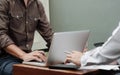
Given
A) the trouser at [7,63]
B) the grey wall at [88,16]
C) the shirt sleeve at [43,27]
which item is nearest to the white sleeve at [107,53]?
the trouser at [7,63]

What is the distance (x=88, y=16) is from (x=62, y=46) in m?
1.57

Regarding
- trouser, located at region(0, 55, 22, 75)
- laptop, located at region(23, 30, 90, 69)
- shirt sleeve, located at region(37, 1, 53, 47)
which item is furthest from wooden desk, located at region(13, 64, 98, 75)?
shirt sleeve, located at region(37, 1, 53, 47)

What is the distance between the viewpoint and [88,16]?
3.00 m

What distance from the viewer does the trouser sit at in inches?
69.6

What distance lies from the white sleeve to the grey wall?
160cm

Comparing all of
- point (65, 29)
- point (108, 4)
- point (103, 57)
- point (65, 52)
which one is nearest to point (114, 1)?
point (108, 4)

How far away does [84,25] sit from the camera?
3.05 metres

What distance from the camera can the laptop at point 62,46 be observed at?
4.63ft

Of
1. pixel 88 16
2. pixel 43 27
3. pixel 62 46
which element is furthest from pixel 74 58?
pixel 88 16

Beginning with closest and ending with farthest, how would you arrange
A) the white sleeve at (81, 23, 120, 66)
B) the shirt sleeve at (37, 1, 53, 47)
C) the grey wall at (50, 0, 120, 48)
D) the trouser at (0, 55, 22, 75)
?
the white sleeve at (81, 23, 120, 66)
the trouser at (0, 55, 22, 75)
the shirt sleeve at (37, 1, 53, 47)
the grey wall at (50, 0, 120, 48)

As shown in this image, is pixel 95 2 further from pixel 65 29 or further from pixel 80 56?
pixel 80 56

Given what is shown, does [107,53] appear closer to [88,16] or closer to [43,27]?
[43,27]

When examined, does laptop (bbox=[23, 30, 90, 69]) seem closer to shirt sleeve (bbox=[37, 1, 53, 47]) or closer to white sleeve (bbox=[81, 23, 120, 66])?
white sleeve (bbox=[81, 23, 120, 66])

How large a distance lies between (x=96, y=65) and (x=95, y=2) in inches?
66.7
